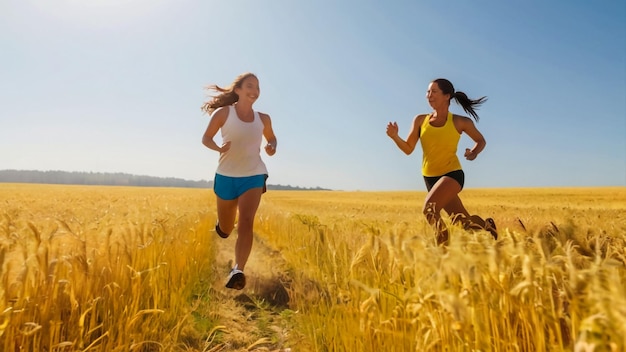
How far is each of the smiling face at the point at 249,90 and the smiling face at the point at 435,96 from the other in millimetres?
1919

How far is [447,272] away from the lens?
53.6 inches

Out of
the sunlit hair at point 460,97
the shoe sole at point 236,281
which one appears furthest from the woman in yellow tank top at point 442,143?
the shoe sole at point 236,281

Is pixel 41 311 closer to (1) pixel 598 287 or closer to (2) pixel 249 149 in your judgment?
(1) pixel 598 287

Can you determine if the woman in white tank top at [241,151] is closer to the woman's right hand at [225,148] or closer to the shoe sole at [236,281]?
the woman's right hand at [225,148]

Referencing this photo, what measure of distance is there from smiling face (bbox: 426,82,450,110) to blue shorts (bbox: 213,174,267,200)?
2057mm

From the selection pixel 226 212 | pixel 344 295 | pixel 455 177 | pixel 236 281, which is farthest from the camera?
pixel 226 212

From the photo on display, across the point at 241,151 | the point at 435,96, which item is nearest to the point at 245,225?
Answer: the point at 241,151

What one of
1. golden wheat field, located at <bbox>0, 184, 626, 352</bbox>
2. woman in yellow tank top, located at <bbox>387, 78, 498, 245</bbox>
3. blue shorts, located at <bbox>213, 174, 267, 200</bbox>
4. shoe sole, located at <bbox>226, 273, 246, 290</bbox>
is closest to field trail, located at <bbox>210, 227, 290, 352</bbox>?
golden wheat field, located at <bbox>0, 184, 626, 352</bbox>

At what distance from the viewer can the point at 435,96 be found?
5.07 metres

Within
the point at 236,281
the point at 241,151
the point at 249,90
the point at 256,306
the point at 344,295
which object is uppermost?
the point at 249,90

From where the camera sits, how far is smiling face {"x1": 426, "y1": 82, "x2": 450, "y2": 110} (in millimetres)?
5066

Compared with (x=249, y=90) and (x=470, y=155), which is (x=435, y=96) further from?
(x=249, y=90)

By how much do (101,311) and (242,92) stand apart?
2870 mm

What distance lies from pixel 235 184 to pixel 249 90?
1009 millimetres
